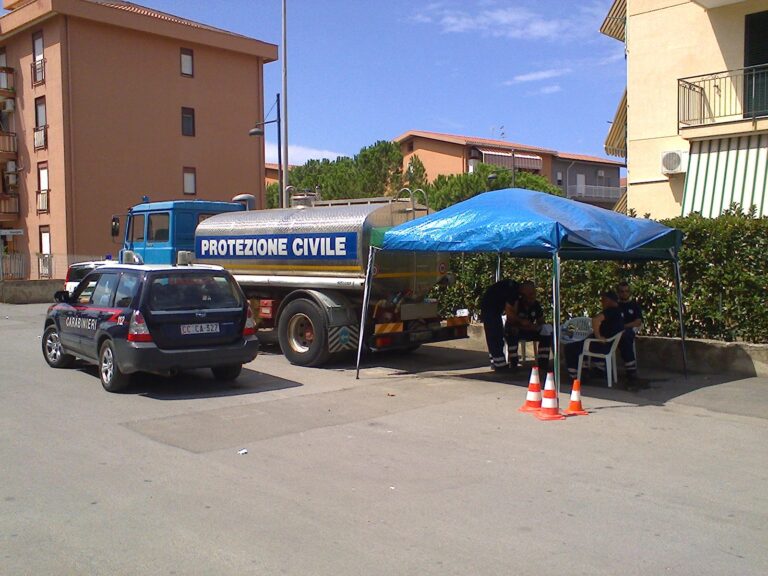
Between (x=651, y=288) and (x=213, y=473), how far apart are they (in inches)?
318

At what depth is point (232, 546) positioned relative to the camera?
463 cm

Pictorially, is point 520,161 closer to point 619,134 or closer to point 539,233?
point 619,134

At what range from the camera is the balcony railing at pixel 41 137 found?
3281 centimetres

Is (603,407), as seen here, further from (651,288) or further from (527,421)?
(651,288)

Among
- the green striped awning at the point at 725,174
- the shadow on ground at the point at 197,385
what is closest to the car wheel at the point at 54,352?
the shadow on ground at the point at 197,385

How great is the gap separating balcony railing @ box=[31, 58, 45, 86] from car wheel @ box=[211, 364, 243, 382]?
27.5 m

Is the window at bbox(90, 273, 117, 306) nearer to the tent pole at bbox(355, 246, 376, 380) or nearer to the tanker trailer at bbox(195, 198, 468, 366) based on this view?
the tanker trailer at bbox(195, 198, 468, 366)

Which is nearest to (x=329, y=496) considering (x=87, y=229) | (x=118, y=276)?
(x=118, y=276)

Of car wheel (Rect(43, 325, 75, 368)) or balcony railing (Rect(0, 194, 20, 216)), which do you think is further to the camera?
balcony railing (Rect(0, 194, 20, 216))

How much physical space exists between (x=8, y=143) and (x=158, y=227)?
24.4 meters

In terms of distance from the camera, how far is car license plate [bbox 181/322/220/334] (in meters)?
9.41

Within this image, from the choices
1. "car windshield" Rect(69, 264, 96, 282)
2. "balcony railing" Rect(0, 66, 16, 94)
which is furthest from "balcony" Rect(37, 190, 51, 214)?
"car windshield" Rect(69, 264, 96, 282)

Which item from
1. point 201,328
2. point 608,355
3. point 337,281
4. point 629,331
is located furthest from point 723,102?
point 201,328

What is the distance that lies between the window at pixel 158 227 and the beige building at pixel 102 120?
16.8m
